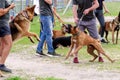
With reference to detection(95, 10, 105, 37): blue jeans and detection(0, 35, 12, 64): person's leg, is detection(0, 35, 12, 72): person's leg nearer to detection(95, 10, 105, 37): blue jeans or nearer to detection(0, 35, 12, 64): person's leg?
detection(0, 35, 12, 64): person's leg

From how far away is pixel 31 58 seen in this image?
1282 cm

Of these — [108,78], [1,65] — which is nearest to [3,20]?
[1,65]

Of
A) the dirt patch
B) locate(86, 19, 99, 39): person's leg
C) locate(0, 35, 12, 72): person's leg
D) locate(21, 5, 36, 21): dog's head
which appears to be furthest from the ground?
locate(21, 5, 36, 21): dog's head

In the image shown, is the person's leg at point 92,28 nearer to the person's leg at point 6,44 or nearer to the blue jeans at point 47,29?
the blue jeans at point 47,29

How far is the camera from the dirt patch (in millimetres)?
9742

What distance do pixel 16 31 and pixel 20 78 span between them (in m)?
2.05

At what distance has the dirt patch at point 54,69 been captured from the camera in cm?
974

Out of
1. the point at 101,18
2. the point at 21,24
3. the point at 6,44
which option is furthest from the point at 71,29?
the point at 101,18

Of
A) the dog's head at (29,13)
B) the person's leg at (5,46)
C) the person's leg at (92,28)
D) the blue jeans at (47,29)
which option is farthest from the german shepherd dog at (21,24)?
the person's leg at (92,28)

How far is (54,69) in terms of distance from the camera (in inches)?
422

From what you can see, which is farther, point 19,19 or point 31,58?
point 31,58

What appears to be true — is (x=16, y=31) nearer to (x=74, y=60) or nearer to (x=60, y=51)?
(x=74, y=60)

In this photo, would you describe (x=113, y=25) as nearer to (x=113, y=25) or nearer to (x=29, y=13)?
(x=113, y=25)

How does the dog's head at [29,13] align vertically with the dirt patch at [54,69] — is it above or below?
above
